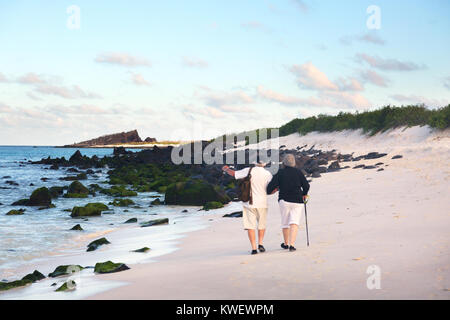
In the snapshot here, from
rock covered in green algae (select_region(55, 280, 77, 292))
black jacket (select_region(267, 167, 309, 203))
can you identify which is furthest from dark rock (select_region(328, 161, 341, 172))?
rock covered in green algae (select_region(55, 280, 77, 292))

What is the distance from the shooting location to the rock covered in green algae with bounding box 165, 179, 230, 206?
20.5 meters

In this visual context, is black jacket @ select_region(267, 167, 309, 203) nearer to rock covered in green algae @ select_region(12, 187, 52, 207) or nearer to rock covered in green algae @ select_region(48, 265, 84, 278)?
rock covered in green algae @ select_region(48, 265, 84, 278)

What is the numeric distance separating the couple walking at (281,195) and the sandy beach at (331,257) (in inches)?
17.8

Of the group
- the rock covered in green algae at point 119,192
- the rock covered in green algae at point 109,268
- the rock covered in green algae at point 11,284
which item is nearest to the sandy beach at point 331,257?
the rock covered in green algae at point 109,268

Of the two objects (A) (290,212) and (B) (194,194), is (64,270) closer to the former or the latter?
(A) (290,212)

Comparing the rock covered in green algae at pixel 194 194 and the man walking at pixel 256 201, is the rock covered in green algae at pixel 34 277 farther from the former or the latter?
the rock covered in green algae at pixel 194 194

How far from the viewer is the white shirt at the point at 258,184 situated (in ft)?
29.1

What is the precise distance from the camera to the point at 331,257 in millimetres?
7586

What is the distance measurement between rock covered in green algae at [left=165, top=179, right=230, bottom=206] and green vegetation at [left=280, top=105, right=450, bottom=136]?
54.4ft

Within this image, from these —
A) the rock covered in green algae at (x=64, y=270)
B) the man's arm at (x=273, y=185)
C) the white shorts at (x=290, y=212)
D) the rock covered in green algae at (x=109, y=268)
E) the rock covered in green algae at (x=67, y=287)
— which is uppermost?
the man's arm at (x=273, y=185)

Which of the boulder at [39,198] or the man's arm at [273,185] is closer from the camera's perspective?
the man's arm at [273,185]

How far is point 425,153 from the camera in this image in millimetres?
21094

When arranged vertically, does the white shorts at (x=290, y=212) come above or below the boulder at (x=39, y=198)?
above

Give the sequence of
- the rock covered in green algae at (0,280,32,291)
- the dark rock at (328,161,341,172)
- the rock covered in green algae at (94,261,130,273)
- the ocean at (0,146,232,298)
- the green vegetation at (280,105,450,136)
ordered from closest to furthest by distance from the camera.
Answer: the rock covered in green algae at (0,280,32,291), the rock covered in green algae at (94,261,130,273), the ocean at (0,146,232,298), the dark rock at (328,161,341,172), the green vegetation at (280,105,450,136)
